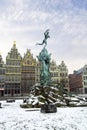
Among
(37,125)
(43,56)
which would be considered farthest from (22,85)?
(37,125)

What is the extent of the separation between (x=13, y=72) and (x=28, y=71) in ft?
19.2

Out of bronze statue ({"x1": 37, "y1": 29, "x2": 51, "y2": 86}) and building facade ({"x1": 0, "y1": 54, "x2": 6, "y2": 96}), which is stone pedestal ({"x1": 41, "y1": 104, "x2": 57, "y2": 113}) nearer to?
bronze statue ({"x1": 37, "y1": 29, "x2": 51, "y2": 86})

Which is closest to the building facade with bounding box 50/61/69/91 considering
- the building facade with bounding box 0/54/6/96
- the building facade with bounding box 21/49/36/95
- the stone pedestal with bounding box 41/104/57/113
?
the building facade with bounding box 21/49/36/95

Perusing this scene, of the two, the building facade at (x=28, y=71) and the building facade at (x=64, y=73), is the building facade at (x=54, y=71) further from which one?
the building facade at (x=28, y=71)

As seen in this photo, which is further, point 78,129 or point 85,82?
point 85,82

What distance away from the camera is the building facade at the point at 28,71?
81.4 m

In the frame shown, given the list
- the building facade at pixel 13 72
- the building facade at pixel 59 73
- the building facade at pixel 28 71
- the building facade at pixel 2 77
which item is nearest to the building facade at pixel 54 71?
the building facade at pixel 59 73

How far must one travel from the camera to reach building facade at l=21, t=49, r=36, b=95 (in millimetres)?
81438

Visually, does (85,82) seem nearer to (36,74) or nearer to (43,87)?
(36,74)

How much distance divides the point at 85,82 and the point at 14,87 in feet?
99.2

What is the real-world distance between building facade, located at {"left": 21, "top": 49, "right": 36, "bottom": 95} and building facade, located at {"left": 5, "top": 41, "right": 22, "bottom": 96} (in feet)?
5.18

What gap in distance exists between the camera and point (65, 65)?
88000mm

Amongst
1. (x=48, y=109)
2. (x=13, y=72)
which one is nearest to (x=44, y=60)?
(x=48, y=109)

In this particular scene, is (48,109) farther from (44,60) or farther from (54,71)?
(54,71)
